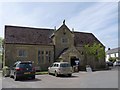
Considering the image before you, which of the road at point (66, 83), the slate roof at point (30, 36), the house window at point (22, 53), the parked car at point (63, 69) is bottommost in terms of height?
the road at point (66, 83)

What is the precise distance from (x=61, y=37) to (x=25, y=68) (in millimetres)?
21399

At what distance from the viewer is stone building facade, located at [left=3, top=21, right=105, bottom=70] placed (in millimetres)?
38281

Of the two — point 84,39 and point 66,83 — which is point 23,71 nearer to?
point 66,83

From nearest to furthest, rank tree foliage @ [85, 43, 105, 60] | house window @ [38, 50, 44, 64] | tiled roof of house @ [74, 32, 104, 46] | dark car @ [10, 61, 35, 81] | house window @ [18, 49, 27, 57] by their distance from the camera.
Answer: dark car @ [10, 61, 35, 81], house window @ [18, 49, 27, 57], house window @ [38, 50, 44, 64], tree foliage @ [85, 43, 105, 60], tiled roof of house @ [74, 32, 104, 46]

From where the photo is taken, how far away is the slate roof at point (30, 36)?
39.4 meters

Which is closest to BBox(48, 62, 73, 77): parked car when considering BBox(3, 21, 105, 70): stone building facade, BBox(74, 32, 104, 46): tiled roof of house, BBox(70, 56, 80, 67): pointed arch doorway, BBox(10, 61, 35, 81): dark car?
BBox(10, 61, 35, 81): dark car

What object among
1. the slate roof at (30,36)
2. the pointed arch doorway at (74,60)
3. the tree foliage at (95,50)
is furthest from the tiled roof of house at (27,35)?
the tree foliage at (95,50)

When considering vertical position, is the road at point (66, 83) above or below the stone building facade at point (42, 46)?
below

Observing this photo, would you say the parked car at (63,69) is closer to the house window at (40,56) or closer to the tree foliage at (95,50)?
the house window at (40,56)

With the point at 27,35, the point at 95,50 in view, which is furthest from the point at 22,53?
the point at 95,50

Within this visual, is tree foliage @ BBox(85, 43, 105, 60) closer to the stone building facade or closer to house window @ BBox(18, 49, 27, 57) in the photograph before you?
the stone building facade

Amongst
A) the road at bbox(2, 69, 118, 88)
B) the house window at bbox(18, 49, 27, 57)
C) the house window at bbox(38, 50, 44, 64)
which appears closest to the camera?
the road at bbox(2, 69, 118, 88)

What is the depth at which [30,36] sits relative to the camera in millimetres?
41812

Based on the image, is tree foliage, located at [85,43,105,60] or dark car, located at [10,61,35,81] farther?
tree foliage, located at [85,43,105,60]
